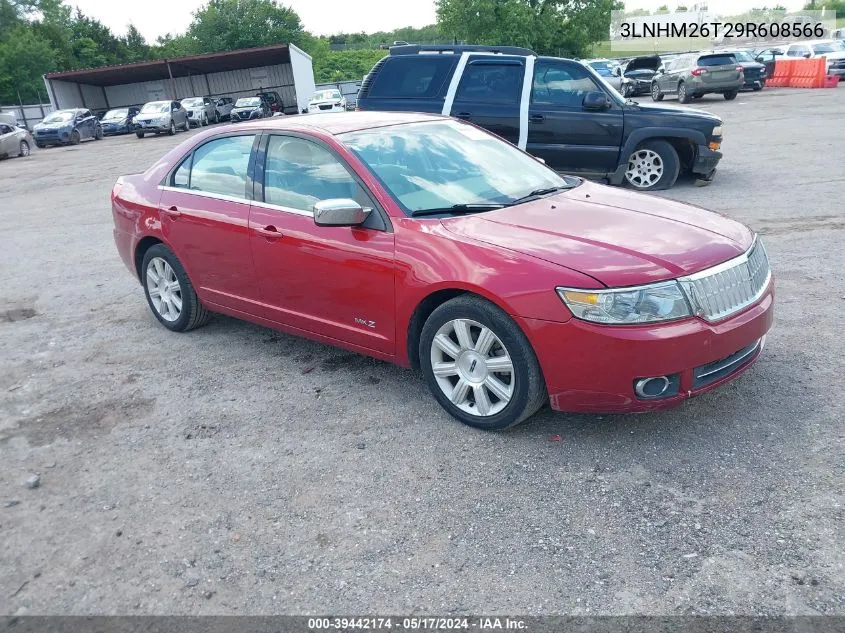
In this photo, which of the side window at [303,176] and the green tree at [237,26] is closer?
the side window at [303,176]

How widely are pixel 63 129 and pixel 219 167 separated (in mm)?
30929

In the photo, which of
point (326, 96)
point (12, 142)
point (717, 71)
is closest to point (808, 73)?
point (717, 71)

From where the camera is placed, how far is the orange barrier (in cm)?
2903

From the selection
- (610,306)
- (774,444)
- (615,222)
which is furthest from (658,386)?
(615,222)

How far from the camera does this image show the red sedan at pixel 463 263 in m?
3.34

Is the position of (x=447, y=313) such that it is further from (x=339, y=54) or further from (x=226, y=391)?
(x=339, y=54)

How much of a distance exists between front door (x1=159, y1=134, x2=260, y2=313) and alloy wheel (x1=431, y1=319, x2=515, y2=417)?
1597 mm

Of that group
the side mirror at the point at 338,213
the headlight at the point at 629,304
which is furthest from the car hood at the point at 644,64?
the headlight at the point at 629,304

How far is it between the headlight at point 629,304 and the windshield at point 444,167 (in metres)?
1.13

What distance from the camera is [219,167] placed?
5.09 meters

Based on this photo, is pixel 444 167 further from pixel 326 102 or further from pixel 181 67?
pixel 181 67

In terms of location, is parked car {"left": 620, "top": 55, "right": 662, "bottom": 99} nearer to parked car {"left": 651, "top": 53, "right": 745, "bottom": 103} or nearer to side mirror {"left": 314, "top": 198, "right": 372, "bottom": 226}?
parked car {"left": 651, "top": 53, "right": 745, "bottom": 103}

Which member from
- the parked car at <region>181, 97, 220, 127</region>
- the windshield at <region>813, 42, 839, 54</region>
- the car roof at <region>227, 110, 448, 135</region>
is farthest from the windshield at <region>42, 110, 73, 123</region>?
the windshield at <region>813, 42, 839, 54</region>

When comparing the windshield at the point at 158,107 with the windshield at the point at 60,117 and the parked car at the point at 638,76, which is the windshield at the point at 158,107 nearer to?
the windshield at the point at 60,117
